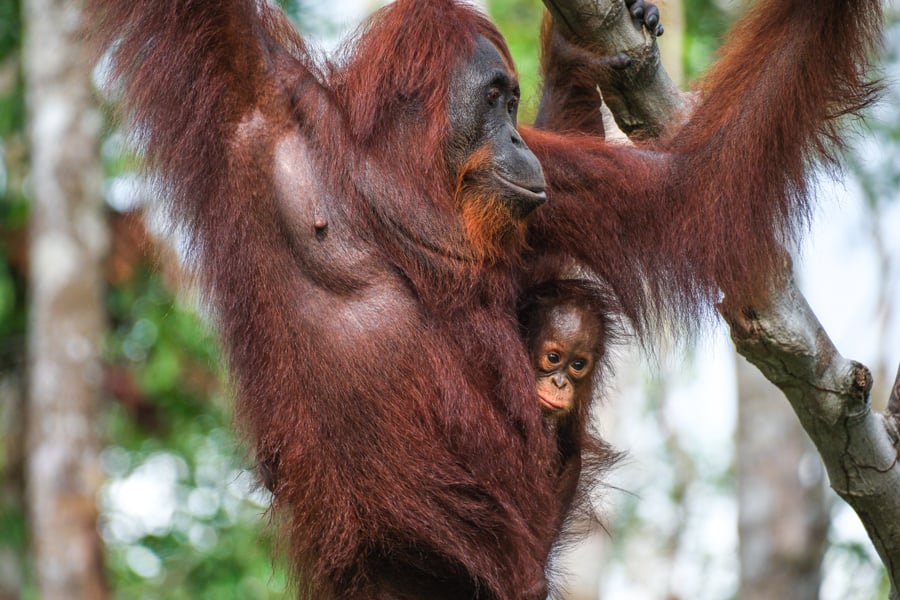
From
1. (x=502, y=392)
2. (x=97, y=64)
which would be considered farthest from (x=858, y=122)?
(x=97, y=64)

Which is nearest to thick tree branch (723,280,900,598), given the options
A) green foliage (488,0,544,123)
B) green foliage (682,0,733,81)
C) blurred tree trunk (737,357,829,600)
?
blurred tree trunk (737,357,829,600)

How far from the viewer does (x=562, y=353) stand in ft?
14.4

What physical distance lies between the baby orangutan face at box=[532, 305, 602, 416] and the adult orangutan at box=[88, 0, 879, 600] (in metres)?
0.32

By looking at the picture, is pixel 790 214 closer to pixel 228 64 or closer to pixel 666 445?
pixel 228 64

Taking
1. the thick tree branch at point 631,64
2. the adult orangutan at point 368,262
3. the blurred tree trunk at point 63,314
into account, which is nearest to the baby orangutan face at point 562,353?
the adult orangutan at point 368,262

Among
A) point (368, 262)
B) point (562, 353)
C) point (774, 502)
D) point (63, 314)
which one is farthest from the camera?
point (774, 502)

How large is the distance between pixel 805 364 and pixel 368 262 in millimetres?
1665

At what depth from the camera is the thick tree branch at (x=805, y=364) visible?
4176 millimetres

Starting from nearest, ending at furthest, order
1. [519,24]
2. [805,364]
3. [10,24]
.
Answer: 1. [805,364]
2. [10,24]
3. [519,24]

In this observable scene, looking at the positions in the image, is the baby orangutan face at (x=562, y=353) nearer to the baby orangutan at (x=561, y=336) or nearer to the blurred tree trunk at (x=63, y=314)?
the baby orangutan at (x=561, y=336)

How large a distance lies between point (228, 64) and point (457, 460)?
5.12 feet

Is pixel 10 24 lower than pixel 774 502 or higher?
higher

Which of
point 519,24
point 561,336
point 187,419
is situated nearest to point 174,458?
point 187,419

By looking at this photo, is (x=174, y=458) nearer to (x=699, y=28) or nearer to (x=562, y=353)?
(x=699, y=28)
